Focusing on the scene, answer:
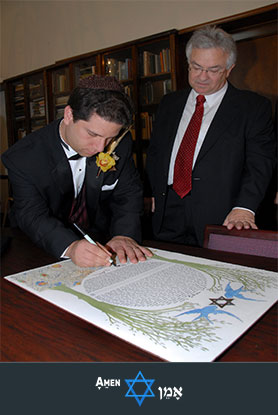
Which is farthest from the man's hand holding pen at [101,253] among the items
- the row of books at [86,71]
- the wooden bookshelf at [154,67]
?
the row of books at [86,71]

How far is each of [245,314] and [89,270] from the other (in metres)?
0.55

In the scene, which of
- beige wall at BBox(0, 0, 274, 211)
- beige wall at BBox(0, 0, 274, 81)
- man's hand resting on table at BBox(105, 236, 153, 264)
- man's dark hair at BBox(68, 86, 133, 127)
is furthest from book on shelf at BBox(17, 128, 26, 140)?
man's hand resting on table at BBox(105, 236, 153, 264)

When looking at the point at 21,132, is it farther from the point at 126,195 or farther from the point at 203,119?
the point at 126,195

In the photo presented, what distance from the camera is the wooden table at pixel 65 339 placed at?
0.68 meters

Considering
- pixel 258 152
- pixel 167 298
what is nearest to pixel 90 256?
pixel 167 298

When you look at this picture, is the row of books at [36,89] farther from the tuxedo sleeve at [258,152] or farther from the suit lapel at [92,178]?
the suit lapel at [92,178]

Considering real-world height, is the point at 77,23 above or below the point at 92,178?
above

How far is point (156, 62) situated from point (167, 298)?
3869 millimetres

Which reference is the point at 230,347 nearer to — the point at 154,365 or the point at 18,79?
the point at 154,365

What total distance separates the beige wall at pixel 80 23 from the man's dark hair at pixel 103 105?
296 centimetres

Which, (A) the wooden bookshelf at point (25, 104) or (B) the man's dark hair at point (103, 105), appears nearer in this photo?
(B) the man's dark hair at point (103, 105)

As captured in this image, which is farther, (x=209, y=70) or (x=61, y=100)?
(x=61, y=100)

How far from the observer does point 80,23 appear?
17.2ft

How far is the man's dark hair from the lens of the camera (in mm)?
1369
